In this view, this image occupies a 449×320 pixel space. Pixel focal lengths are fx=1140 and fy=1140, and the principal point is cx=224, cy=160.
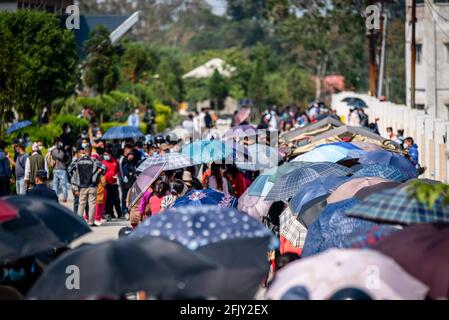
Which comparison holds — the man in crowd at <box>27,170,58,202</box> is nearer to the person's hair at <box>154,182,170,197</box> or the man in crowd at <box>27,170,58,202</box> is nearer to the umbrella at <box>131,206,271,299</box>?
the person's hair at <box>154,182,170,197</box>

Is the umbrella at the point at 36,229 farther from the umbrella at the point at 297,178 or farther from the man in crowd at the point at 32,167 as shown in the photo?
the man in crowd at the point at 32,167

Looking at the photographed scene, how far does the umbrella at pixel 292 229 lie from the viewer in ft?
43.9

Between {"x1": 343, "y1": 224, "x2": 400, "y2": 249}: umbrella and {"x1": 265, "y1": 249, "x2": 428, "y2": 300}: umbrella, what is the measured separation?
92 cm

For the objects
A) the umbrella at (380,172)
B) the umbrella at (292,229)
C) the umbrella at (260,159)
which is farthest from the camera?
the umbrella at (260,159)

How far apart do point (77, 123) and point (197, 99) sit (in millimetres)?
35995

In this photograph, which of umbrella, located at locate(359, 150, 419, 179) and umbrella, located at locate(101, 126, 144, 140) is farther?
umbrella, located at locate(101, 126, 144, 140)

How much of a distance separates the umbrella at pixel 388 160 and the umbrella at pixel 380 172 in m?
1.33

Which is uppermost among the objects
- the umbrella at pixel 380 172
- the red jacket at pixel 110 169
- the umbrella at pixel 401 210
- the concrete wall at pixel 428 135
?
the umbrella at pixel 401 210

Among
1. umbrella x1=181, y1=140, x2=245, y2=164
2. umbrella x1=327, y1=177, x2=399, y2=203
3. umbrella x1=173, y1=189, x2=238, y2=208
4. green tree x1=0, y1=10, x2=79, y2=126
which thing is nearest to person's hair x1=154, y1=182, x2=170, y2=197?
umbrella x1=173, y1=189, x2=238, y2=208

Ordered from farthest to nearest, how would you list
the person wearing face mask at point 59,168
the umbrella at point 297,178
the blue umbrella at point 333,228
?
the person wearing face mask at point 59,168, the umbrella at point 297,178, the blue umbrella at point 333,228

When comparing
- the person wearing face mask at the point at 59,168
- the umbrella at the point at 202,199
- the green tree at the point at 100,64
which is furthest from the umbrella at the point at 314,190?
the green tree at the point at 100,64

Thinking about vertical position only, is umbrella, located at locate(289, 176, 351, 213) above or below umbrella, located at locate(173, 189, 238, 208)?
above

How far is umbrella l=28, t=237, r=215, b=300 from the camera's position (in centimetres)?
820

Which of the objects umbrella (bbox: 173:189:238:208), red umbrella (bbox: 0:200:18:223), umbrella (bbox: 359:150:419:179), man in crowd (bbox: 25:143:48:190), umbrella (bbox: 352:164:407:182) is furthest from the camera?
man in crowd (bbox: 25:143:48:190)
